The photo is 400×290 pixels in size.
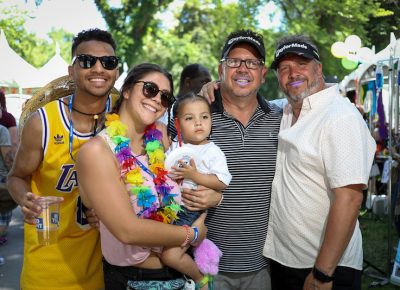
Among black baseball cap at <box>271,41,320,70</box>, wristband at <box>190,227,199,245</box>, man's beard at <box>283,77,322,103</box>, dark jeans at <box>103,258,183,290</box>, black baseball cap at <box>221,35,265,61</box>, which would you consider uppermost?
black baseball cap at <box>221,35,265,61</box>

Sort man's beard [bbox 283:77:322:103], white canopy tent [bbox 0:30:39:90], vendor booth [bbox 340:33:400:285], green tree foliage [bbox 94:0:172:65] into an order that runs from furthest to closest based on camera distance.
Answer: green tree foliage [bbox 94:0:172:65]
white canopy tent [bbox 0:30:39:90]
vendor booth [bbox 340:33:400:285]
man's beard [bbox 283:77:322:103]

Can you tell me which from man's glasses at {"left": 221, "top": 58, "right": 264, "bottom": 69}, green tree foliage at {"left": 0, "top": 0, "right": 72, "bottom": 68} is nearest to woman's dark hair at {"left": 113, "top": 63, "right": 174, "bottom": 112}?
man's glasses at {"left": 221, "top": 58, "right": 264, "bottom": 69}

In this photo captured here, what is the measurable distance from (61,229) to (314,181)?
5.31 ft

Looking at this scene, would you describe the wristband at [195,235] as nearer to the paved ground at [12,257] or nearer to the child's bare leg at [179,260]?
the child's bare leg at [179,260]

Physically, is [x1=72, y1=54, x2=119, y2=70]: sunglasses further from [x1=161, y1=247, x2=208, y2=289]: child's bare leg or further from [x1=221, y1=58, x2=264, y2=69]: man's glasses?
[x1=161, y1=247, x2=208, y2=289]: child's bare leg

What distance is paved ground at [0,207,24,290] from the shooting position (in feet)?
18.0

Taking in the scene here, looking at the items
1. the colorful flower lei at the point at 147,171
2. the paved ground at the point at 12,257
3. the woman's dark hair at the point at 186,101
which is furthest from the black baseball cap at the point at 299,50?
the paved ground at the point at 12,257

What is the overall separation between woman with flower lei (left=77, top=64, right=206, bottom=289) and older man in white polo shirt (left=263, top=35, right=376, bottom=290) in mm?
667

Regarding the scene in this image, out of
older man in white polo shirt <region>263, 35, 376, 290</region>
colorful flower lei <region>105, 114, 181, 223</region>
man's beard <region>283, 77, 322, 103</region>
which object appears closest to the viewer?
colorful flower lei <region>105, 114, 181, 223</region>

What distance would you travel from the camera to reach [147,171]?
8.14ft

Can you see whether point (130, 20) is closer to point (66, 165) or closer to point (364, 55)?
point (364, 55)

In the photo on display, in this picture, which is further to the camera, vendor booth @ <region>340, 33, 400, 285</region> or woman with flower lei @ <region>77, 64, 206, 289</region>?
vendor booth @ <region>340, 33, 400, 285</region>

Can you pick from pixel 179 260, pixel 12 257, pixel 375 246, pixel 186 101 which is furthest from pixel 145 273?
pixel 375 246

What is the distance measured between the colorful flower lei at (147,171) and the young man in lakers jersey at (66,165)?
0.46 metres
